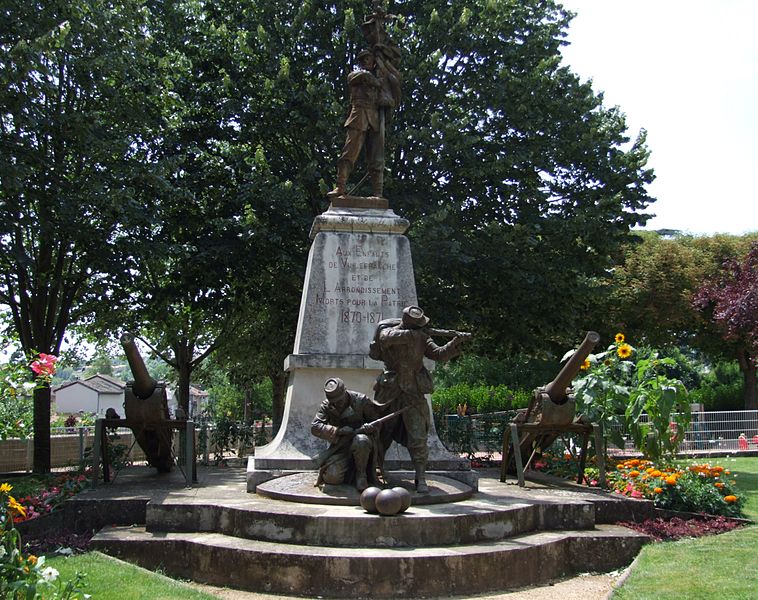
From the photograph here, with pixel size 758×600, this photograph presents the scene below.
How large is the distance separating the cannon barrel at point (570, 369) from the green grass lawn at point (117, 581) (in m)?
5.26

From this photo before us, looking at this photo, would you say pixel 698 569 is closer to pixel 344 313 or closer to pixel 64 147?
pixel 344 313

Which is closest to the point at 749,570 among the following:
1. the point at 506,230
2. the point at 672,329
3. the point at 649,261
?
the point at 506,230

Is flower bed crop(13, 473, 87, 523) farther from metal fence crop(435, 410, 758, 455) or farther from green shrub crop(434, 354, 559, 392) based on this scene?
green shrub crop(434, 354, 559, 392)

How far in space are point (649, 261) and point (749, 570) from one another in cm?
2531

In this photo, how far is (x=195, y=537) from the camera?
757 centimetres

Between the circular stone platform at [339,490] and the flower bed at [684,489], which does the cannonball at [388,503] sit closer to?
the circular stone platform at [339,490]

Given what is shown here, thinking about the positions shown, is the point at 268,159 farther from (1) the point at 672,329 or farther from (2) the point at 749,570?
(1) the point at 672,329

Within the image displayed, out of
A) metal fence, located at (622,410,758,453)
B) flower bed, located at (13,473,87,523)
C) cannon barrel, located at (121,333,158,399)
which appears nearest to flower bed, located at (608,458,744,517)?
cannon barrel, located at (121,333,158,399)

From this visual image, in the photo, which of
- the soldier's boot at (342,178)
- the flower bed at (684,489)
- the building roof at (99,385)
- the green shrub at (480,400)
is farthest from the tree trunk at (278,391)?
the building roof at (99,385)

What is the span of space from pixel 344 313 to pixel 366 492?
355 cm

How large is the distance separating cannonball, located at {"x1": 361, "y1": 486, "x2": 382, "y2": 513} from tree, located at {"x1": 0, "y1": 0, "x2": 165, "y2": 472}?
8.49 m

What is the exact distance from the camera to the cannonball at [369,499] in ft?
23.5

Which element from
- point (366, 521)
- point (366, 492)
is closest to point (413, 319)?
point (366, 492)

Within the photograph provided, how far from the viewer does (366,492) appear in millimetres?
7203
